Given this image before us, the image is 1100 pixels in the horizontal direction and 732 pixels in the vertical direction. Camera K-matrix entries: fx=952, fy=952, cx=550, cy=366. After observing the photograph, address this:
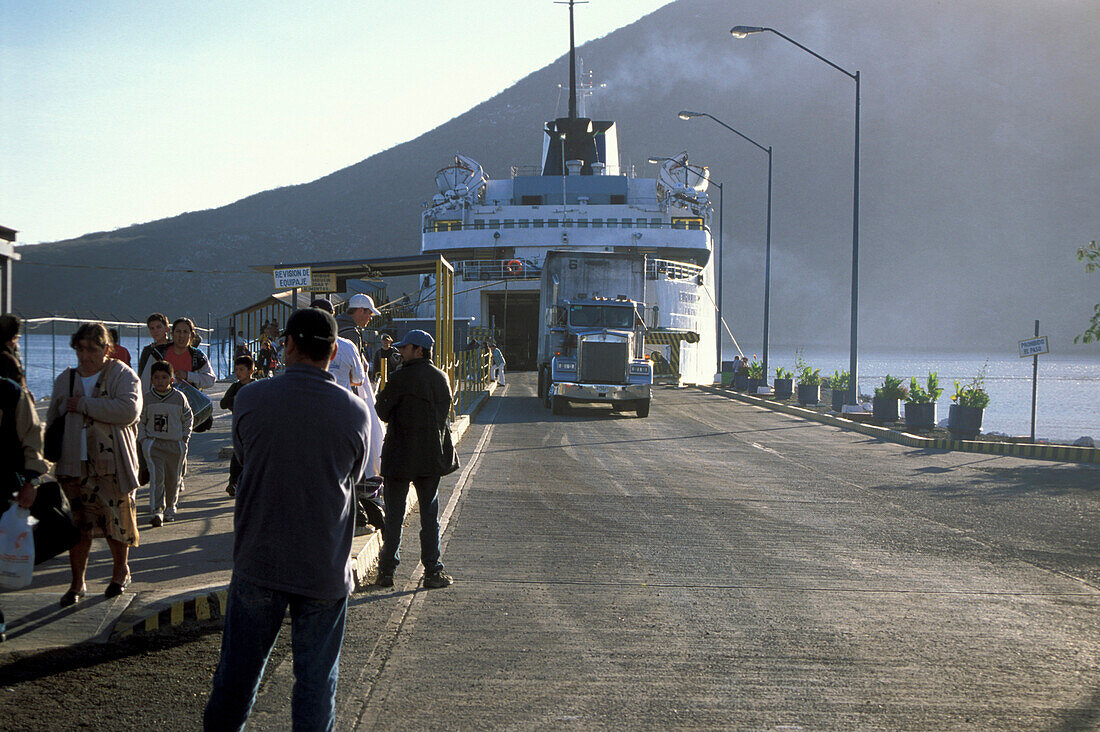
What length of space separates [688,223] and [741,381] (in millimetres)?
14096

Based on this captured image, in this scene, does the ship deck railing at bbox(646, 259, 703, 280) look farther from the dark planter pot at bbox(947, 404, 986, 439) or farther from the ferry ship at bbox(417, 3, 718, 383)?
the dark planter pot at bbox(947, 404, 986, 439)

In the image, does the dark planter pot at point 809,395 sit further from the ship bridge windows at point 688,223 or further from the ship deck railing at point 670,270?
the ship bridge windows at point 688,223

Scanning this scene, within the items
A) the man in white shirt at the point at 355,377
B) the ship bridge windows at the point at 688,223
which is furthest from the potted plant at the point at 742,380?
the man in white shirt at the point at 355,377

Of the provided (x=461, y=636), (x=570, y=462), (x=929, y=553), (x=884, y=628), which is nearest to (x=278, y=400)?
(x=461, y=636)

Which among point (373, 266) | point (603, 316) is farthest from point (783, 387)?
point (373, 266)

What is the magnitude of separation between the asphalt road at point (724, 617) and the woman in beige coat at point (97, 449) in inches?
39.3

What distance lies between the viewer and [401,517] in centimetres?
680

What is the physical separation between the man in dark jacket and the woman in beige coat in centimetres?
167

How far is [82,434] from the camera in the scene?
591 cm

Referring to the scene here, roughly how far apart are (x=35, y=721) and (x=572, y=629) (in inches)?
111

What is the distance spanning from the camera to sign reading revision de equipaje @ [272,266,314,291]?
12125mm

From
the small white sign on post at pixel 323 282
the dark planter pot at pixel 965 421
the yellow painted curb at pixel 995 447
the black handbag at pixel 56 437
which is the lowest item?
the yellow painted curb at pixel 995 447

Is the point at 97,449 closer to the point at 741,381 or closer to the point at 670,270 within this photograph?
the point at 741,381

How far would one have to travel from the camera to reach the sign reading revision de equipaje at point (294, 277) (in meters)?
12.1
